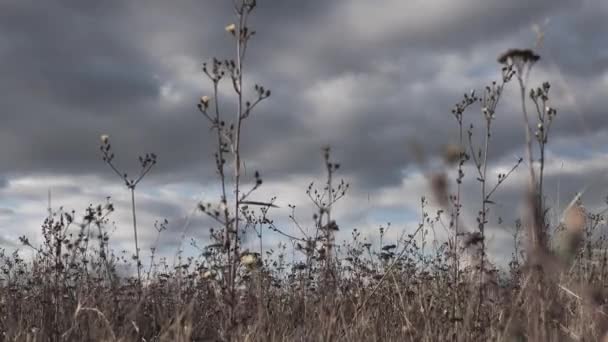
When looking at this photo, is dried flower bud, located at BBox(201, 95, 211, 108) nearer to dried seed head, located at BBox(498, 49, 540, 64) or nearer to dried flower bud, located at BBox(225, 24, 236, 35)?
dried flower bud, located at BBox(225, 24, 236, 35)

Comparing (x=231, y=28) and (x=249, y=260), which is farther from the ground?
(x=231, y=28)

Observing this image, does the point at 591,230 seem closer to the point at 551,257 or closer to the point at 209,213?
the point at 209,213

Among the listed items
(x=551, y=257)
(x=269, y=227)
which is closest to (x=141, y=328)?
(x=269, y=227)

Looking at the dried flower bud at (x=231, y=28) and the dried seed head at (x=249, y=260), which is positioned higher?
the dried flower bud at (x=231, y=28)

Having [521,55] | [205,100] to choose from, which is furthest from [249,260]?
[521,55]

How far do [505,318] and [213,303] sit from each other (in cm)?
274

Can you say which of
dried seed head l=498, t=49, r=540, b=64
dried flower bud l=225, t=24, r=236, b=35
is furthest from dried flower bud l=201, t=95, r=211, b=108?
dried seed head l=498, t=49, r=540, b=64

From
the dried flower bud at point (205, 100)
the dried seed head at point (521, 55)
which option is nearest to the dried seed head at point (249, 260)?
the dried flower bud at point (205, 100)

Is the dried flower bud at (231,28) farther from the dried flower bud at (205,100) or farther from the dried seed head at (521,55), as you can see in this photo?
the dried seed head at (521,55)

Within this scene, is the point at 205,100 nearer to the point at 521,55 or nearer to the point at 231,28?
the point at 231,28

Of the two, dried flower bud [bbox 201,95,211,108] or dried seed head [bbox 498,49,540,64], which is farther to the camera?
dried flower bud [bbox 201,95,211,108]

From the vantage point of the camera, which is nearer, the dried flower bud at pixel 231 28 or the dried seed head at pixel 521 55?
the dried seed head at pixel 521 55

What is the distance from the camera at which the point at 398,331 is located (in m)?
4.89

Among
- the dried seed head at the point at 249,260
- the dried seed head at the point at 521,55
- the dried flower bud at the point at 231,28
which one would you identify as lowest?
the dried seed head at the point at 249,260
